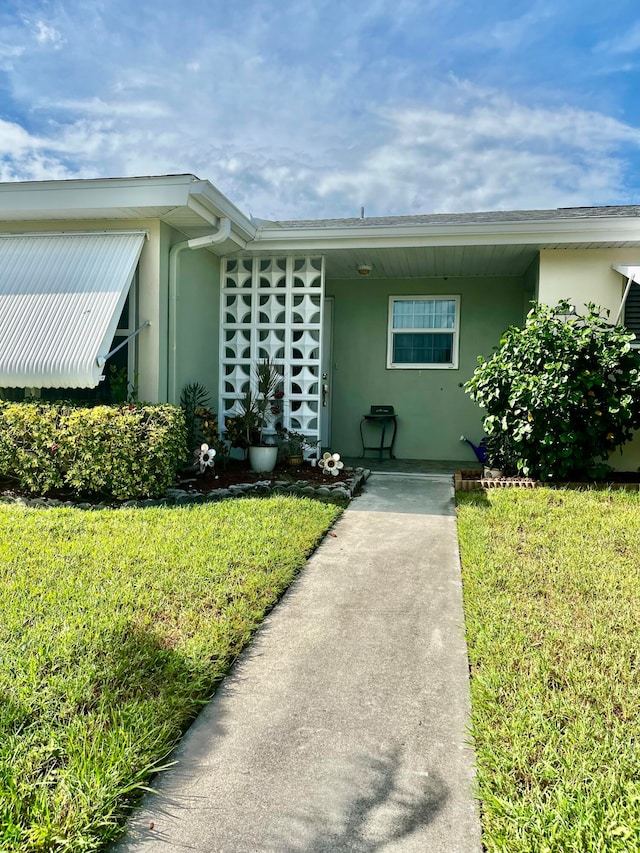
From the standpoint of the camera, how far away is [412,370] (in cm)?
998

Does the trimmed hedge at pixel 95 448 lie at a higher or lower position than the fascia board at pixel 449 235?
lower

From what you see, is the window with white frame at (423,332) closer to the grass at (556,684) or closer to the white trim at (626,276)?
the white trim at (626,276)

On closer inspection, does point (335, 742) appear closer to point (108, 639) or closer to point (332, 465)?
point (108, 639)

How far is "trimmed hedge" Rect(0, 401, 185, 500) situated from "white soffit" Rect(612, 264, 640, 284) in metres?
5.32

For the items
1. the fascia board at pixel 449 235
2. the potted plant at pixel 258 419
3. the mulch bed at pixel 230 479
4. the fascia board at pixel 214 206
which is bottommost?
the mulch bed at pixel 230 479

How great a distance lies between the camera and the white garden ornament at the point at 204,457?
704 centimetres

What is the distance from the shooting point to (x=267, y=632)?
10.4 feet

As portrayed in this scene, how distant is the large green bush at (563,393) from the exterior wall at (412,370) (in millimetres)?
2777

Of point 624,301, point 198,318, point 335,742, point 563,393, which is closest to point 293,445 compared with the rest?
point 198,318

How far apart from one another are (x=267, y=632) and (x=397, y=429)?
7.12m

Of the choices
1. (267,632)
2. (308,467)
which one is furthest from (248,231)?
(267,632)

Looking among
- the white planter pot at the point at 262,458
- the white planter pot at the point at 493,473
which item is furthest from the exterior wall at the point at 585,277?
the white planter pot at the point at 262,458

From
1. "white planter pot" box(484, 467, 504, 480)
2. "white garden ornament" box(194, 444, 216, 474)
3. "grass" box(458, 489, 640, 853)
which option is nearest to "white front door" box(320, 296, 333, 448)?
"white garden ornament" box(194, 444, 216, 474)

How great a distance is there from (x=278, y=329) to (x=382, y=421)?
101 inches
